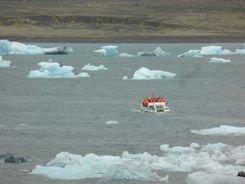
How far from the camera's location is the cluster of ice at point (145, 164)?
23.1 m

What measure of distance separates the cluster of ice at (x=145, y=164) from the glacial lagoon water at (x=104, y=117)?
1.24 ft

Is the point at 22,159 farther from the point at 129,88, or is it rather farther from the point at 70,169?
the point at 129,88

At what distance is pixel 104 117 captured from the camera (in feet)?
127

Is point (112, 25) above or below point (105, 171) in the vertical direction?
above

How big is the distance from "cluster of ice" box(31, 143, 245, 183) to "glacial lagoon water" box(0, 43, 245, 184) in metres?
0.38

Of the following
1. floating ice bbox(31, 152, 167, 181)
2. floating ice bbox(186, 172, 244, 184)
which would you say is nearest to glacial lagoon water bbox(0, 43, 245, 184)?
floating ice bbox(31, 152, 167, 181)

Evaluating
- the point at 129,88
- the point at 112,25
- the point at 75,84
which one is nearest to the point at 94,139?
the point at 129,88

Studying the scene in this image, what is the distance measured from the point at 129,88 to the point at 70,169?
3416 centimetres

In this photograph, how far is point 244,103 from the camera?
46.4m

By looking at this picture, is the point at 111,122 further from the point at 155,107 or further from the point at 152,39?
the point at 152,39

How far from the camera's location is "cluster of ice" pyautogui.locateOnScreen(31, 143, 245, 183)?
23078 millimetres

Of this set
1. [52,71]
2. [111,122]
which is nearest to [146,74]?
[52,71]

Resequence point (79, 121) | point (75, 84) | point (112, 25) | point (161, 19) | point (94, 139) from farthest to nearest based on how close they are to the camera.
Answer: point (161, 19) < point (112, 25) < point (75, 84) < point (79, 121) < point (94, 139)

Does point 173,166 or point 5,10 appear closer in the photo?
point 173,166
